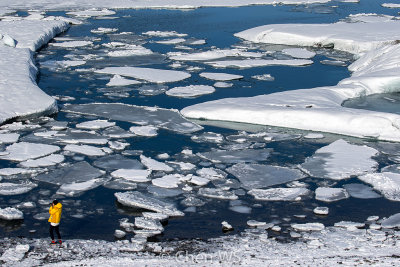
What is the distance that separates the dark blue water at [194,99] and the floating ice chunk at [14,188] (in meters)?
0.09

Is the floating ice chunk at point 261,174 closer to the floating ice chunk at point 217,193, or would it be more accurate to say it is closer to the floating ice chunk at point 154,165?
the floating ice chunk at point 217,193

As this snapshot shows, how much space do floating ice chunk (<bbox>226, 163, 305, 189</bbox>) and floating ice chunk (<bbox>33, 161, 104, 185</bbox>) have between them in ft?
5.43

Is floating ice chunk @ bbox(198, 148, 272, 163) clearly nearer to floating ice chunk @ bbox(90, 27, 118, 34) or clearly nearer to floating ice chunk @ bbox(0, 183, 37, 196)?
floating ice chunk @ bbox(0, 183, 37, 196)

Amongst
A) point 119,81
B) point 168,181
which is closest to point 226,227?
point 168,181

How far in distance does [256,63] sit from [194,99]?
3215mm

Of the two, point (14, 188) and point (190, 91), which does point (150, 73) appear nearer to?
point (190, 91)

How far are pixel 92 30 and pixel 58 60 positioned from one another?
409 cm

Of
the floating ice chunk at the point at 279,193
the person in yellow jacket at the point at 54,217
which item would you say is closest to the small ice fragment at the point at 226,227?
the floating ice chunk at the point at 279,193

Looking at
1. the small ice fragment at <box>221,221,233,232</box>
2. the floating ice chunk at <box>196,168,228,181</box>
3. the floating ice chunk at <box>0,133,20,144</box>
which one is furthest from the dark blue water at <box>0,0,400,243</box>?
the floating ice chunk at <box>0,133,20,144</box>

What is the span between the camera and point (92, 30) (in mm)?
18188

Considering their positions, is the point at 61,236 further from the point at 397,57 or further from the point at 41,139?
the point at 397,57

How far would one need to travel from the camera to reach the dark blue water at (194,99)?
638 cm

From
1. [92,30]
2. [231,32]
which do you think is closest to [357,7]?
[231,32]

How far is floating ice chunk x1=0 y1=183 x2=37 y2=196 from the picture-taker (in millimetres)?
7039
